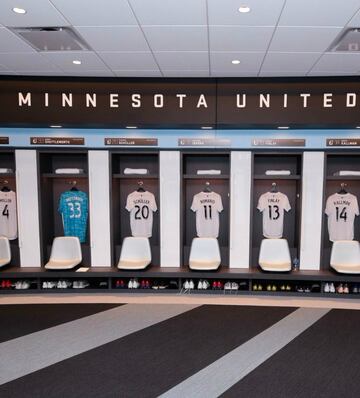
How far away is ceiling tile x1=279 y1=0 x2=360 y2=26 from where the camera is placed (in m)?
2.24

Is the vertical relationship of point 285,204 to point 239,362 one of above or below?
above

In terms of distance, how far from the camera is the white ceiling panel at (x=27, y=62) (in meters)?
3.31

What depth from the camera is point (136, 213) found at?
471 centimetres

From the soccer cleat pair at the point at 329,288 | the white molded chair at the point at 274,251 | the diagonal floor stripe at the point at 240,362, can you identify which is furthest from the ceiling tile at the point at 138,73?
the soccer cleat pair at the point at 329,288

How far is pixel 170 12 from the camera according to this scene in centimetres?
240

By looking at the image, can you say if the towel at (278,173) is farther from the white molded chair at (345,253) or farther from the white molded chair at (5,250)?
the white molded chair at (5,250)

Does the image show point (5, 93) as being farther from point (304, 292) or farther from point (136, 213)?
point (304, 292)

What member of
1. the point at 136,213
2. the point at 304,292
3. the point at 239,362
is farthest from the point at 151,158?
the point at 239,362

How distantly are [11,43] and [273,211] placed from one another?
360cm

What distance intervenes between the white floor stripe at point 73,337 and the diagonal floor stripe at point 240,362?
93 cm

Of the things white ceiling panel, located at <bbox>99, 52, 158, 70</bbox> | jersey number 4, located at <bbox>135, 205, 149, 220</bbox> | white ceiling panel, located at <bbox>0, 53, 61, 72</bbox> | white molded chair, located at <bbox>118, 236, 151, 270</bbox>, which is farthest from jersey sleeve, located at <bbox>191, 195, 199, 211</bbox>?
white ceiling panel, located at <bbox>0, 53, 61, 72</bbox>

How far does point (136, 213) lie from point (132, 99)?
1.56 metres

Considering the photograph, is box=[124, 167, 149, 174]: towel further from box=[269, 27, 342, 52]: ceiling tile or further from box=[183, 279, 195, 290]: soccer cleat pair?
box=[269, 27, 342, 52]: ceiling tile

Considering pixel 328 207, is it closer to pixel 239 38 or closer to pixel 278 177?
pixel 278 177
